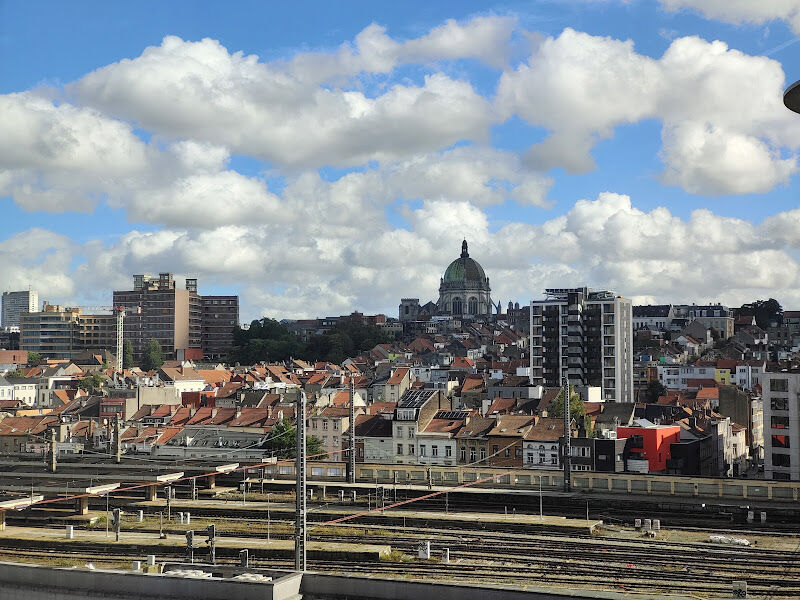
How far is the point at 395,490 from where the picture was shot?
152 feet

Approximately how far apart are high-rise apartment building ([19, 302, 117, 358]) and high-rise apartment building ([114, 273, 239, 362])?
3837 mm

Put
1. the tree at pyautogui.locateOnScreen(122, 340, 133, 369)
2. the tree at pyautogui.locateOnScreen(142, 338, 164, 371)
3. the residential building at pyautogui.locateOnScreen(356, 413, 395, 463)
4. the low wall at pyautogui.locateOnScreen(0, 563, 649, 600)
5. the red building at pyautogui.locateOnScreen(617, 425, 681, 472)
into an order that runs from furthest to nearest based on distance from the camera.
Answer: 1. the tree at pyautogui.locateOnScreen(122, 340, 133, 369)
2. the tree at pyautogui.locateOnScreen(142, 338, 164, 371)
3. the residential building at pyautogui.locateOnScreen(356, 413, 395, 463)
4. the red building at pyautogui.locateOnScreen(617, 425, 681, 472)
5. the low wall at pyautogui.locateOnScreen(0, 563, 649, 600)

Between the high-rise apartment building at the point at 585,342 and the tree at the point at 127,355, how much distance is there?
77352 mm

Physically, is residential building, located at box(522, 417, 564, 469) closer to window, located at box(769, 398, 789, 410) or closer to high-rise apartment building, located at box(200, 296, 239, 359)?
window, located at box(769, 398, 789, 410)

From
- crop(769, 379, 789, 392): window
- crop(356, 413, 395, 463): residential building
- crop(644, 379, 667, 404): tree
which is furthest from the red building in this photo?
crop(644, 379, 667, 404): tree

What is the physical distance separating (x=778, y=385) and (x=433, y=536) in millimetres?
24672

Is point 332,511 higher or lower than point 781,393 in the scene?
lower

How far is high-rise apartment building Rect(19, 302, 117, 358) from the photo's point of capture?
163m

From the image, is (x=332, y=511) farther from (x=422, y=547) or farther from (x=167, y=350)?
(x=167, y=350)

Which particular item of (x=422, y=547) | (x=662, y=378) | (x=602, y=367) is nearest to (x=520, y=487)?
(x=422, y=547)

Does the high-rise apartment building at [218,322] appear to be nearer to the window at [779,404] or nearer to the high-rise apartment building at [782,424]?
the high-rise apartment building at [782,424]

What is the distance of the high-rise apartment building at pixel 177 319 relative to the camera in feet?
537

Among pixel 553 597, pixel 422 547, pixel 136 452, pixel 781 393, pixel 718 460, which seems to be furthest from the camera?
pixel 136 452

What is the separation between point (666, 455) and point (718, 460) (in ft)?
25.0
